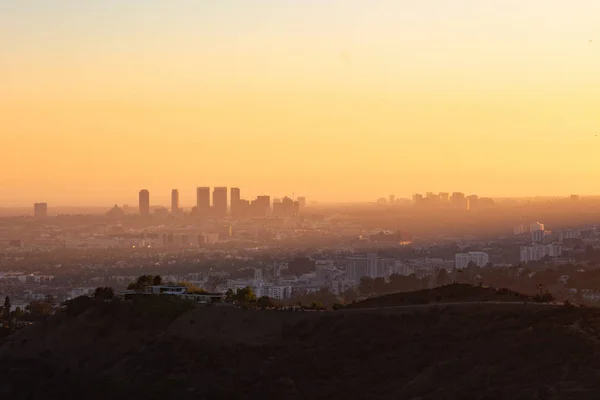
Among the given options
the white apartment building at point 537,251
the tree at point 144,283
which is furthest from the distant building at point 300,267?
the tree at point 144,283

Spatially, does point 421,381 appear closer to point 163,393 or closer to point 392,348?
point 392,348

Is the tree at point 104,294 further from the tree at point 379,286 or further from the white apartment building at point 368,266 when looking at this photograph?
the white apartment building at point 368,266

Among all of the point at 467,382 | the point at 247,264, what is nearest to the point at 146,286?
the point at 467,382

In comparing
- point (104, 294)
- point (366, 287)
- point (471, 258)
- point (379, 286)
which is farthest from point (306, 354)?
point (471, 258)

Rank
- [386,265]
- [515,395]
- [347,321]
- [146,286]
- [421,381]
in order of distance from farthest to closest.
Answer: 1. [386,265]
2. [146,286]
3. [347,321]
4. [421,381]
5. [515,395]

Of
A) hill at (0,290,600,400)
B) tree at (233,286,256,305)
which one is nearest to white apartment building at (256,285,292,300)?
tree at (233,286,256,305)

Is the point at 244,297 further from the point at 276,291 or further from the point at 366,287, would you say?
the point at 276,291
